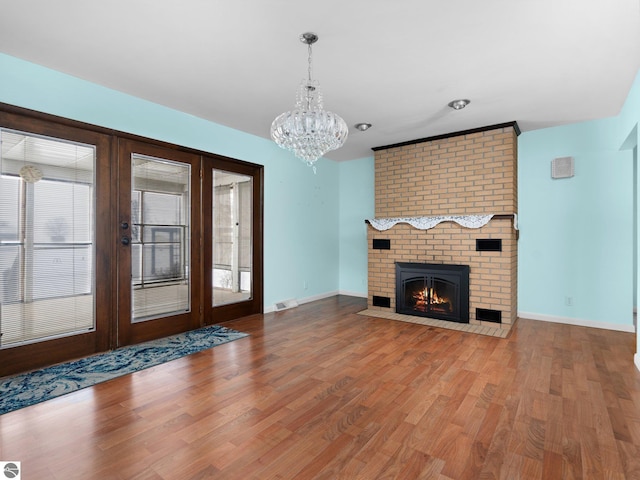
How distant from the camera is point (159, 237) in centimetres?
369

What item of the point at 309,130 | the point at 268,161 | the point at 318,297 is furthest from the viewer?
the point at 318,297

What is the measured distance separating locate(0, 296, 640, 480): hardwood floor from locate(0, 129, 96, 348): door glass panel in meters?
0.93

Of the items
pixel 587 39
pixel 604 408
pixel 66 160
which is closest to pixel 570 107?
pixel 587 39

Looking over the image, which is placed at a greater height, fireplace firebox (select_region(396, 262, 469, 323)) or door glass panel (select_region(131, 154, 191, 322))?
door glass panel (select_region(131, 154, 191, 322))

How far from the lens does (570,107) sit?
3.66m

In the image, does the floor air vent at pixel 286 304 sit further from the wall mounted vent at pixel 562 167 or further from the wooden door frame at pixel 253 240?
the wall mounted vent at pixel 562 167

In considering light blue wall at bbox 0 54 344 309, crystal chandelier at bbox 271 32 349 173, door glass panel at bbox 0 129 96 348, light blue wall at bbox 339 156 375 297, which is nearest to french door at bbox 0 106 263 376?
door glass panel at bbox 0 129 96 348

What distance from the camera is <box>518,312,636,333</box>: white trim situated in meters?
3.91

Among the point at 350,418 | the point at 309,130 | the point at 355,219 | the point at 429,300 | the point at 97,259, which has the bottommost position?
the point at 350,418

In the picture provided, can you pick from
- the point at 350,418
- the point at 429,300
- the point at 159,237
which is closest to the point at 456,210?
the point at 429,300

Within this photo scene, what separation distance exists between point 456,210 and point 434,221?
37 cm

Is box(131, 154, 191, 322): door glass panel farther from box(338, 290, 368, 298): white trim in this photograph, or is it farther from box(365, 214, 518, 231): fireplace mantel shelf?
box(338, 290, 368, 298): white trim

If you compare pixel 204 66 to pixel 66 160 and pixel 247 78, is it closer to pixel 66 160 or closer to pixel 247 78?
pixel 247 78

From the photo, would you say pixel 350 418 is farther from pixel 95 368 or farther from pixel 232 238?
pixel 232 238
